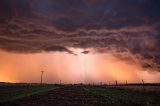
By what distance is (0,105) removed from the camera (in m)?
19.9

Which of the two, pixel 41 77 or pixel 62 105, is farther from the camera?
pixel 41 77

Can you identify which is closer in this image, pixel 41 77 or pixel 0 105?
pixel 0 105

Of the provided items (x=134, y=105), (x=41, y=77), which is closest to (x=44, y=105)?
(x=134, y=105)

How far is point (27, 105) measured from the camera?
71.0ft

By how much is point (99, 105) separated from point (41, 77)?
141 meters

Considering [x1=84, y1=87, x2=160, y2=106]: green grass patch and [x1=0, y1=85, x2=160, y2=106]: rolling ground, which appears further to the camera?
[x1=84, y1=87, x2=160, y2=106]: green grass patch

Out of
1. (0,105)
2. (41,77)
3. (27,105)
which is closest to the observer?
(0,105)

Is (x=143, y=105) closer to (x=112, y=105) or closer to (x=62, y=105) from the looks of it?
(x=112, y=105)

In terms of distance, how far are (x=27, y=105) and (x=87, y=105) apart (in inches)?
250

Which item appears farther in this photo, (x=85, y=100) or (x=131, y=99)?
(x=131, y=99)

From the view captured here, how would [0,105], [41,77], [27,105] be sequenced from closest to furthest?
[0,105] → [27,105] → [41,77]

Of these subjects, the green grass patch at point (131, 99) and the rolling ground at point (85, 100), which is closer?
the rolling ground at point (85, 100)

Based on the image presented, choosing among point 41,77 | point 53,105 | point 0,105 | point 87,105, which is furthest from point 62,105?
point 41,77

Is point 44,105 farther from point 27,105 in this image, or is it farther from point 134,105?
point 134,105
